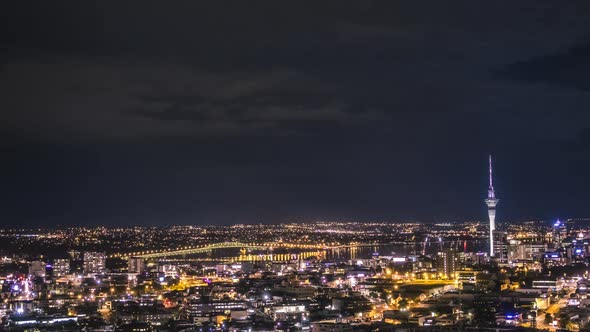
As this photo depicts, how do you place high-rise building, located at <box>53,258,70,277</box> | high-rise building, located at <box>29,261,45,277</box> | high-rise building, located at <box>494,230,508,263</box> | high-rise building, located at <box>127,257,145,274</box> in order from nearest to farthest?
high-rise building, located at <box>29,261,45,277</box>
high-rise building, located at <box>53,258,70,277</box>
high-rise building, located at <box>127,257,145,274</box>
high-rise building, located at <box>494,230,508,263</box>

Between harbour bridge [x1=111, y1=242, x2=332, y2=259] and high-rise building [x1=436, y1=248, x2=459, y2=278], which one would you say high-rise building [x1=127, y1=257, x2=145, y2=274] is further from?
harbour bridge [x1=111, y1=242, x2=332, y2=259]

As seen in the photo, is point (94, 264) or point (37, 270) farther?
point (94, 264)

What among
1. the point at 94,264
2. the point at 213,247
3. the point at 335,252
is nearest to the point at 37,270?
the point at 94,264

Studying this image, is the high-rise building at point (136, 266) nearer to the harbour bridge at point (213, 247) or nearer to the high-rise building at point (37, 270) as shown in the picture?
the high-rise building at point (37, 270)

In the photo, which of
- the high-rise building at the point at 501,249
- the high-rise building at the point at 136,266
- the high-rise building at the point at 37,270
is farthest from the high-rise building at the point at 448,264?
the high-rise building at the point at 37,270

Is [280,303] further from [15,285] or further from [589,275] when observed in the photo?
[589,275]

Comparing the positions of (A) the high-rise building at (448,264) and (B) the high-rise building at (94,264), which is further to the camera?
(B) the high-rise building at (94,264)

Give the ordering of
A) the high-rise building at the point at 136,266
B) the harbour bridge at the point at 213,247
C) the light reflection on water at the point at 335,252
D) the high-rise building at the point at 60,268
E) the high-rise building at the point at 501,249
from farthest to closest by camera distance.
Answer: the harbour bridge at the point at 213,247 < the light reflection on water at the point at 335,252 < the high-rise building at the point at 501,249 < the high-rise building at the point at 136,266 < the high-rise building at the point at 60,268

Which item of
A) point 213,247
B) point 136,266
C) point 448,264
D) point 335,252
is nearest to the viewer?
point 448,264

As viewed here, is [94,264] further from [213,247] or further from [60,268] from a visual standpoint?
[213,247]

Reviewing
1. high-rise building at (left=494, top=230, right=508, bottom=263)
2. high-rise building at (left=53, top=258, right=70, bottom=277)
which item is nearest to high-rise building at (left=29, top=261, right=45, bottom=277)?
high-rise building at (left=53, top=258, right=70, bottom=277)

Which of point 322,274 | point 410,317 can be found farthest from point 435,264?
point 410,317
